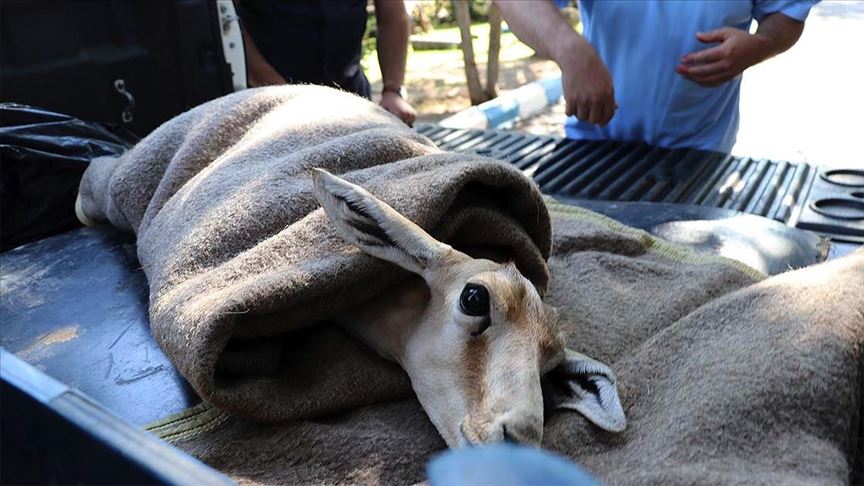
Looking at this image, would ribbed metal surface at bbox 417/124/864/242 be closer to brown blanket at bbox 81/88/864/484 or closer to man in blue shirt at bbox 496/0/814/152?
man in blue shirt at bbox 496/0/814/152

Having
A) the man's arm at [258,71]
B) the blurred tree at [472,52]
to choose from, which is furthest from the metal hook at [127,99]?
the blurred tree at [472,52]

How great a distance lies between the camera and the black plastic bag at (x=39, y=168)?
1925mm

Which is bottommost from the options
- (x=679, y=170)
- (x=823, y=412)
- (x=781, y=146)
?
(x=781, y=146)

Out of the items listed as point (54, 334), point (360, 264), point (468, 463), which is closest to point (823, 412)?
point (360, 264)

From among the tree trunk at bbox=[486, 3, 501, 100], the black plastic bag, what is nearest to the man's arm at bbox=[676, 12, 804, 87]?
the black plastic bag

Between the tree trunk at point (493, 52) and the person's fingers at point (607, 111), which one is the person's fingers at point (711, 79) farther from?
the tree trunk at point (493, 52)

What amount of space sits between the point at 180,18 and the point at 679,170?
1.49m

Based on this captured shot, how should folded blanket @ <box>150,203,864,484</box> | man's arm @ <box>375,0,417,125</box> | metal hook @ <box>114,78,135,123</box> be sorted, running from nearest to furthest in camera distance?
folded blanket @ <box>150,203,864,484</box> → metal hook @ <box>114,78,135,123</box> → man's arm @ <box>375,0,417,125</box>

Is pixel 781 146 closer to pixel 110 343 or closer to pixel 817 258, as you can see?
pixel 817 258

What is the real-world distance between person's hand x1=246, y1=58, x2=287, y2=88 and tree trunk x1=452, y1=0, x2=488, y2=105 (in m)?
3.65

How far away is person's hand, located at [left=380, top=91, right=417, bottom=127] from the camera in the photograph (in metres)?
3.13

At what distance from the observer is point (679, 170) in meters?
2.34

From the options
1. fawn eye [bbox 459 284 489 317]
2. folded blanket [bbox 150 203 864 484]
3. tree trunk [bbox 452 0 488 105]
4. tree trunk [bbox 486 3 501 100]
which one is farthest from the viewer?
tree trunk [bbox 486 3 501 100]

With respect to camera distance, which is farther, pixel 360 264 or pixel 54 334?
pixel 54 334
